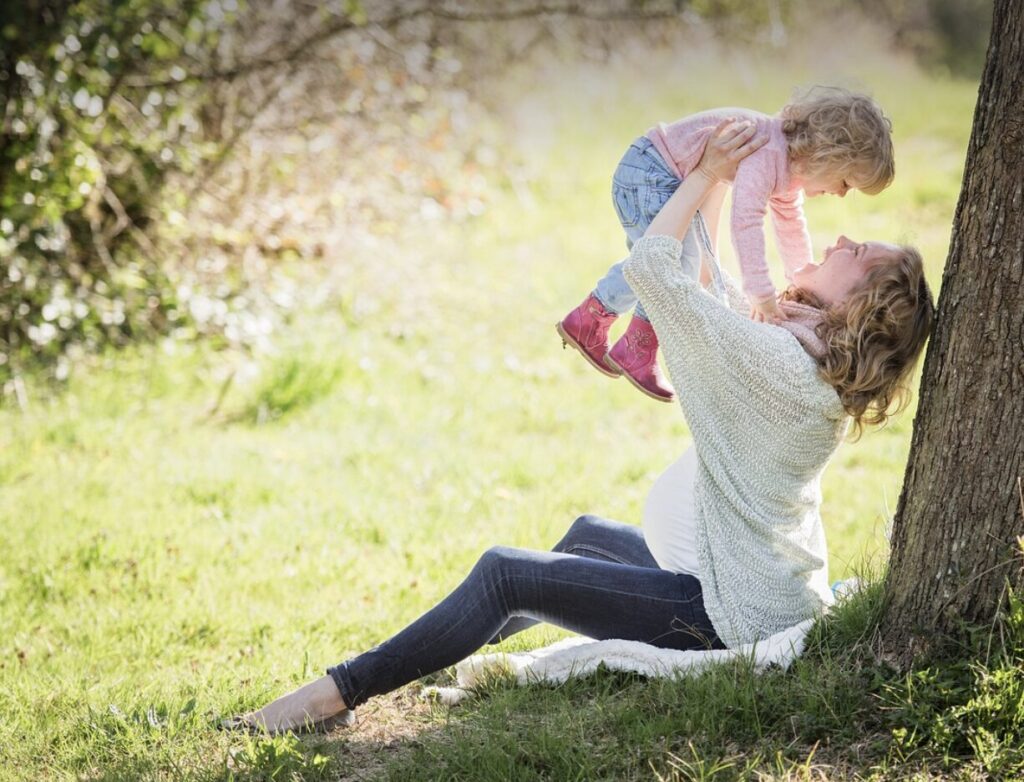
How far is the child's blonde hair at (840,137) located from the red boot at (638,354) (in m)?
0.64

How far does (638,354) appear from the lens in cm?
320

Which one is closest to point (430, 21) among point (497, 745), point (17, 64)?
point (17, 64)

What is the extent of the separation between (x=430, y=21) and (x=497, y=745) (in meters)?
7.29

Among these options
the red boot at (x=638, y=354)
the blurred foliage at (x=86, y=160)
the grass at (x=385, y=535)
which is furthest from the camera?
the blurred foliage at (x=86, y=160)

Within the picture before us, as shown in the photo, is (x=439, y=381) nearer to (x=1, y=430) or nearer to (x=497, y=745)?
(x=1, y=430)

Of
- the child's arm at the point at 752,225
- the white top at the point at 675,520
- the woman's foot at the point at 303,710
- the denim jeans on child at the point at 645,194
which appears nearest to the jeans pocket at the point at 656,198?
the denim jeans on child at the point at 645,194

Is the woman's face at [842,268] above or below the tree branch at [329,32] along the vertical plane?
below

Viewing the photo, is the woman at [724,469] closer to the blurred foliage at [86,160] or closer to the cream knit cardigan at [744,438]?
the cream knit cardigan at [744,438]

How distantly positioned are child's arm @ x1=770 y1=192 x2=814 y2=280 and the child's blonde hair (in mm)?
185

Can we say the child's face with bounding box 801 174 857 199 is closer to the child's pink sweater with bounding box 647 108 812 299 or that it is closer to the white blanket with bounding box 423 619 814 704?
the child's pink sweater with bounding box 647 108 812 299

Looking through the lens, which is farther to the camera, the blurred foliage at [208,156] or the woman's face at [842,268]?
the blurred foliage at [208,156]

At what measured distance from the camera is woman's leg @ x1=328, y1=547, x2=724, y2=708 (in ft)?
9.42

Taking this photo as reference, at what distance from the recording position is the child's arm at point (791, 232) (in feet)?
10.1

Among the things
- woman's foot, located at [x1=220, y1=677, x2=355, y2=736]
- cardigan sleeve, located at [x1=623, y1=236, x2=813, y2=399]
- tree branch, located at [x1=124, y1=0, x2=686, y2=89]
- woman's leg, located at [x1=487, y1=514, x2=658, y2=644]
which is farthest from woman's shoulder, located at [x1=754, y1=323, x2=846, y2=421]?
tree branch, located at [x1=124, y1=0, x2=686, y2=89]
